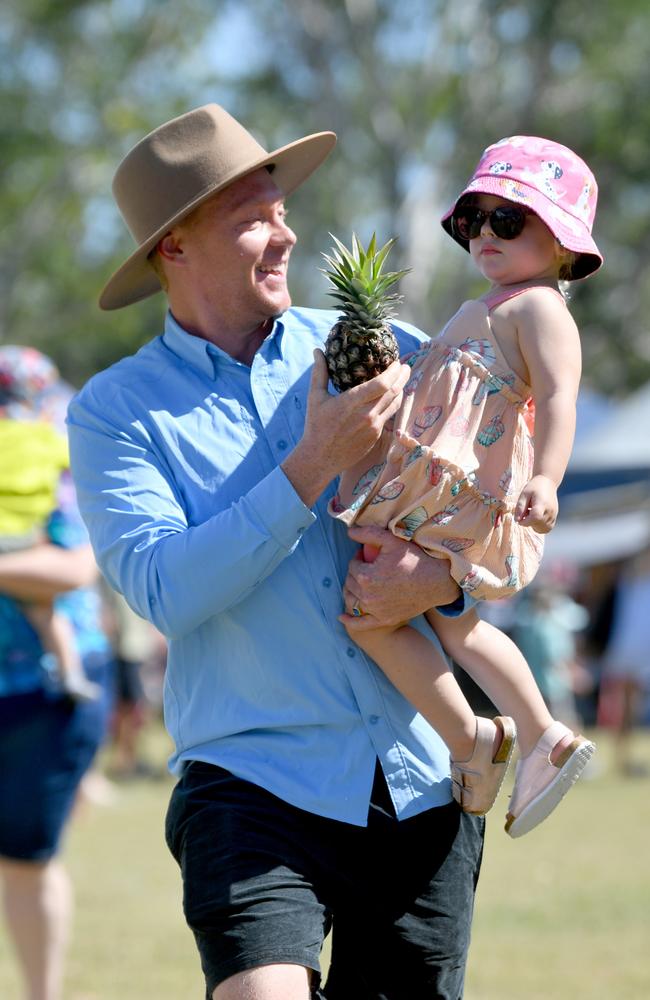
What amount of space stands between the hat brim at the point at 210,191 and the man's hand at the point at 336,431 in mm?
629

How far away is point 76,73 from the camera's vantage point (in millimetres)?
25922

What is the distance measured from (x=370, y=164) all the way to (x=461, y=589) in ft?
83.7

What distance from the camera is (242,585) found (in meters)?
3.14

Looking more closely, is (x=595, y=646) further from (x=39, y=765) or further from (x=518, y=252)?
(x=518, y=252)

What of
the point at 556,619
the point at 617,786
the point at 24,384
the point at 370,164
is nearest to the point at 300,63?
the point at 370,164

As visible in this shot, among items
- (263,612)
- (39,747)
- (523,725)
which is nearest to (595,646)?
(39,747)

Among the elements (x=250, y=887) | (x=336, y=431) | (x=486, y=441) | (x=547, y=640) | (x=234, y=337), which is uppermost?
(x=547, y=640)

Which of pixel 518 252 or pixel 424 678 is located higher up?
pixel 518 252

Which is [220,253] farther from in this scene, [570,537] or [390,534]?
[570,537]

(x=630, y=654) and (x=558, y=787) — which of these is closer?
(x=558, y=787)

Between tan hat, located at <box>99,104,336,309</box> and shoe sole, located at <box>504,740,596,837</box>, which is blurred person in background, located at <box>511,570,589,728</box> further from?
tan hat, located at <box>99,104,336,309</box>

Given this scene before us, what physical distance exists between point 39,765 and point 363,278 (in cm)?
288

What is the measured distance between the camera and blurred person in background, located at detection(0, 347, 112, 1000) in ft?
17.9

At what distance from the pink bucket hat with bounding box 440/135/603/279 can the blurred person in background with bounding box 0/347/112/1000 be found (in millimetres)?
2626
